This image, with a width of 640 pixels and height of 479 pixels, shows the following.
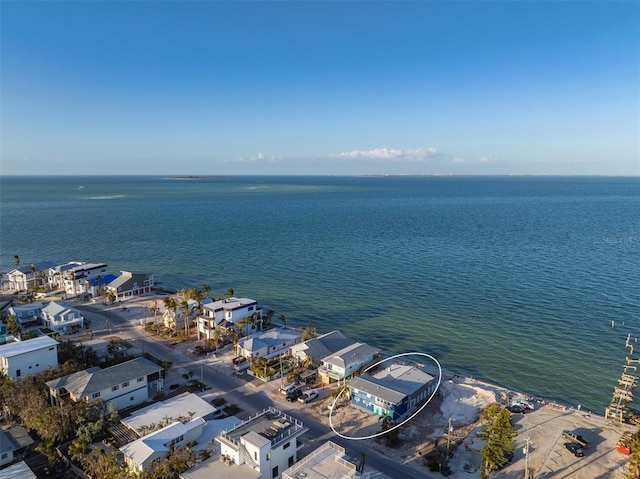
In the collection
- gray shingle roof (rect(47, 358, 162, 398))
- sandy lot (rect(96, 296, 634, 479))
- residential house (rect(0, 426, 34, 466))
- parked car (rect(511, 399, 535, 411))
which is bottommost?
sandy lot (rect(96, 296, 634, 479))

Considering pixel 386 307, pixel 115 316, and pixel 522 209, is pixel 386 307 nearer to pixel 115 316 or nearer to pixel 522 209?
pixel 115 316

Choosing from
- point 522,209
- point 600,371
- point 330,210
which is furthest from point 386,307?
point 522,209

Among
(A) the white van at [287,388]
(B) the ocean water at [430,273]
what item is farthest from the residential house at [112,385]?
(B) the ocean water at [430,273]

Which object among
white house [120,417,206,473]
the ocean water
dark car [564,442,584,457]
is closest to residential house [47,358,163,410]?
white house [120,417,206,473]

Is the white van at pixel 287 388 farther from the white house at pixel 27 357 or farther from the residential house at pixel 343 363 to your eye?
the white house at pixel 27 357

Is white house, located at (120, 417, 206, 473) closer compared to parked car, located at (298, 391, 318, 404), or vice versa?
white house, located at (120, 417, 206, 473)

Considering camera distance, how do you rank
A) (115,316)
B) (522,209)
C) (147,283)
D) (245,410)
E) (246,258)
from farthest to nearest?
1. (522,209)
2. (246,258)
3. (147,283)
4. (115,316)
5. (245,410)

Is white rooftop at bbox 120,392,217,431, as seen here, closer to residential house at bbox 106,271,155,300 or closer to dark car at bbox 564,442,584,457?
dark car at bbox 564,442,584,457

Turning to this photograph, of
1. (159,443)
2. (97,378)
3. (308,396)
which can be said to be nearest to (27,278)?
(97,378)
